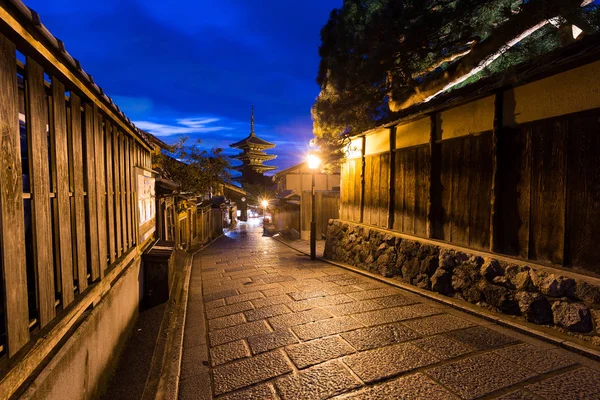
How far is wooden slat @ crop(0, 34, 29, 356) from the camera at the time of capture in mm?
2277

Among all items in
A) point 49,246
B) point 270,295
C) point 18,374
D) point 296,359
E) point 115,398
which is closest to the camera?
point 18,374

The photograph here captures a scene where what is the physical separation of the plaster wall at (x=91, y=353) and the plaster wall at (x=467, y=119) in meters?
8.12

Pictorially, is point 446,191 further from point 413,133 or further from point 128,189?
point 128,189

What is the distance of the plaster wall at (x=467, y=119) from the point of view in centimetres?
621

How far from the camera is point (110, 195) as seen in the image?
5.36 m

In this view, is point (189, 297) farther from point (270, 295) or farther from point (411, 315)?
point (411, 315)

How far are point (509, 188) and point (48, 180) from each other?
7587 mm

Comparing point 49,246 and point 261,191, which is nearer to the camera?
point 49,246

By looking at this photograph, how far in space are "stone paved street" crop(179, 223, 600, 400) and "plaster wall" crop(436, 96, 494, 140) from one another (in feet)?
13.7

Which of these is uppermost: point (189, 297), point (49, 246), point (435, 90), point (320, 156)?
point (435, 90)

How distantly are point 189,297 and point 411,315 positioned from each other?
230 inches

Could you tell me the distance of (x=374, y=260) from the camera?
942cm

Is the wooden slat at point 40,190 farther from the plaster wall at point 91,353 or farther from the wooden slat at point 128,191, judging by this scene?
the wooden slat at point 128,191

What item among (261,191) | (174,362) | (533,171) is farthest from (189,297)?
(261,191)
